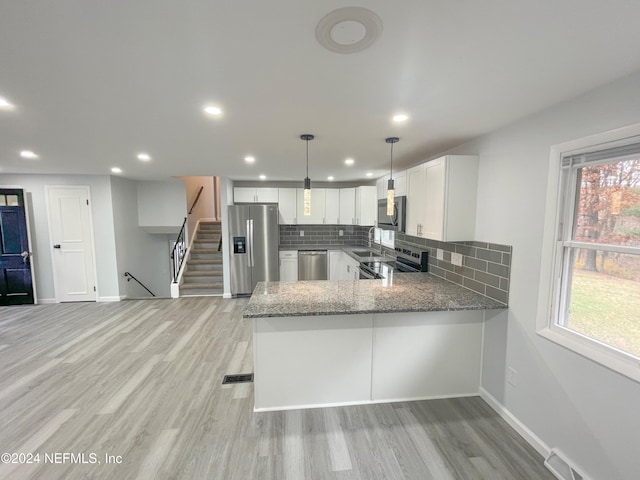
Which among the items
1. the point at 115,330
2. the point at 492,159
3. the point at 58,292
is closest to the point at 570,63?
the point at 492,159

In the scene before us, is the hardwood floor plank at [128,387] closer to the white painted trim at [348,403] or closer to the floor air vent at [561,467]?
the white painted trim at [348,403]

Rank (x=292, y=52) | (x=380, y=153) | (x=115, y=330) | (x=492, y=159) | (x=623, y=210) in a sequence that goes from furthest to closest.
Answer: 1. (x=115, y=330)
2. (x=380, y=153)
3. (x=492, y=159)
4. (x=623, y=210)
5. (x=292, y=52)

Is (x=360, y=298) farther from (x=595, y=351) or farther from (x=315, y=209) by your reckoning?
(x=315, y=209)

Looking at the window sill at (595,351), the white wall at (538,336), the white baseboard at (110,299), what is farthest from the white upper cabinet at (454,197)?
the white baseboard at (110,299)

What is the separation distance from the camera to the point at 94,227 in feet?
15.9

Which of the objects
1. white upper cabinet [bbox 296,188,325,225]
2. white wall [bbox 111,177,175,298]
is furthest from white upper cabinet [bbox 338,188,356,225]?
white wall [bbox 111,177,175,298]

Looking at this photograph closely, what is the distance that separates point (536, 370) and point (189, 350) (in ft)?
11.1

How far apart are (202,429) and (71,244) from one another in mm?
4730

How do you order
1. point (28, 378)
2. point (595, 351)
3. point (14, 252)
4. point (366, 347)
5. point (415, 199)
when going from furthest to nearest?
point (14, 252) < point (415, 199) < point (28, 378) < point (366, 347) < point (595, 351)

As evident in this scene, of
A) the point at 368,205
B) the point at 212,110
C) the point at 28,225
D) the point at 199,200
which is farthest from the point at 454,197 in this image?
the point at 28,225

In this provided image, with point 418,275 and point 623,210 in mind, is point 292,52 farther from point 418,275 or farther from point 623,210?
point 418,275

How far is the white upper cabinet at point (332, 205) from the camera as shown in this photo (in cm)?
571

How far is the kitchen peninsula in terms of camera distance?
2160 mm

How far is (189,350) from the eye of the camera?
3.23 metres
